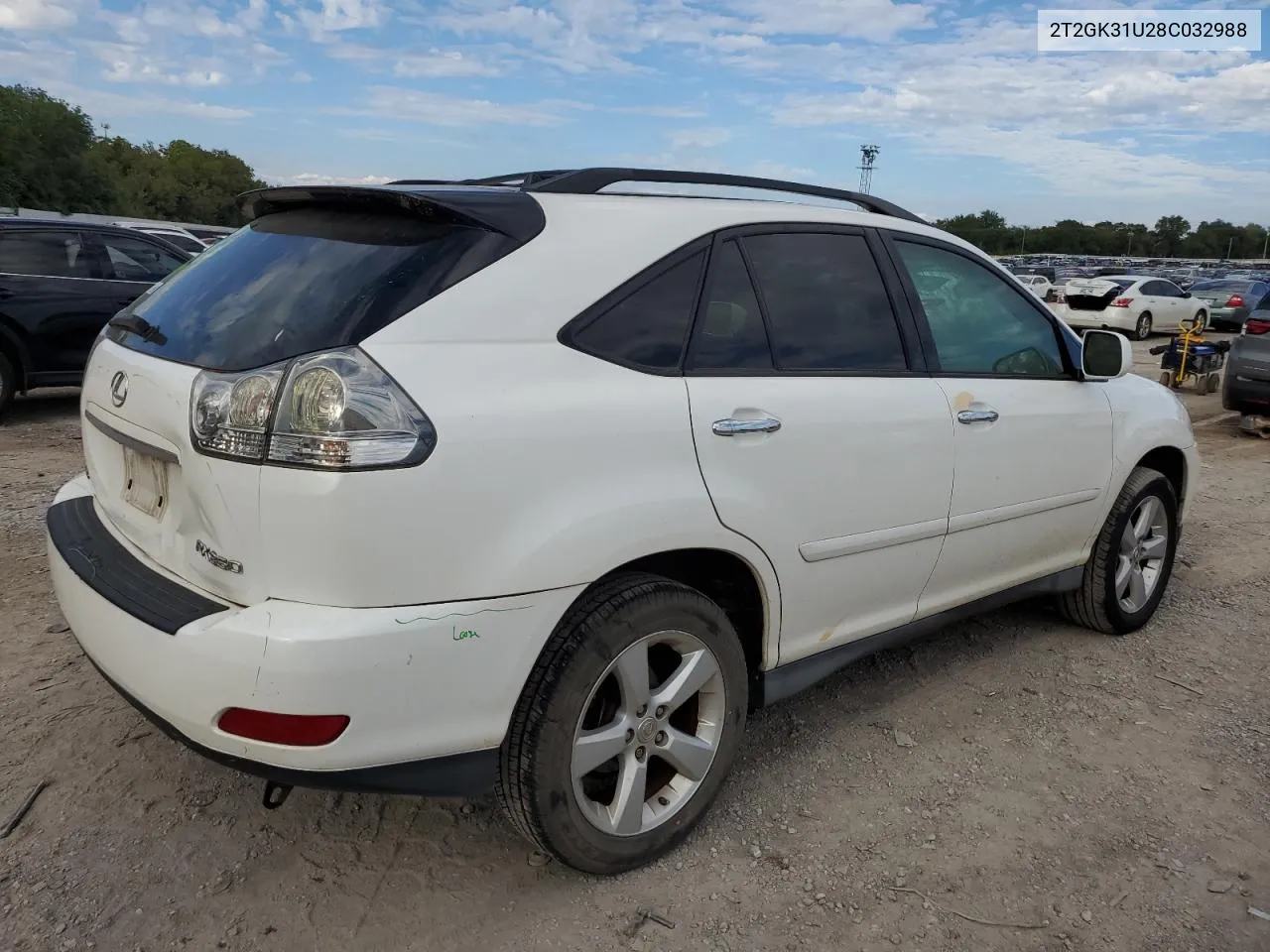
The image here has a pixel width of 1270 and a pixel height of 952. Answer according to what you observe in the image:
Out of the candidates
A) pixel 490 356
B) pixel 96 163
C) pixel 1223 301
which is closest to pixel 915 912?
pixel 490 356

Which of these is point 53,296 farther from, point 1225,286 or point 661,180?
point 1225,286

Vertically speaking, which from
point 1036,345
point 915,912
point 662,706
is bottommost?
point 915,912

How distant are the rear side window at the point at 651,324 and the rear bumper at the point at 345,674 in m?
0.61

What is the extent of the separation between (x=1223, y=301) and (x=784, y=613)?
1050 inches

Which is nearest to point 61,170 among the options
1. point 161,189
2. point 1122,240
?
point 161,189

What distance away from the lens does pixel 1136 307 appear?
70.6 ft

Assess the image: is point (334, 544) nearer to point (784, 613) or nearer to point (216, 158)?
point (784, 613)

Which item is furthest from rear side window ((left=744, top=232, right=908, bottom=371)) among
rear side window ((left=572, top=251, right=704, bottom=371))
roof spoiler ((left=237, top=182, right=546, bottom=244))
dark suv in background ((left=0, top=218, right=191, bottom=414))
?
dark suv in background ((left=0, top=218, right=191, bottom=414))

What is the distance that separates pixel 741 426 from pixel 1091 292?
22.4 meters

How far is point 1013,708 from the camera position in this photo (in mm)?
3475

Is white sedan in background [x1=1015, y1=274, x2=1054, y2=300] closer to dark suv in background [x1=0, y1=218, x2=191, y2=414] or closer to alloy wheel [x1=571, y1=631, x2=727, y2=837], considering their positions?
dark suv in background [x1=0, y1=218, x2=191, y2=414]

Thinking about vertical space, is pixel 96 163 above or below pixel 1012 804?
above

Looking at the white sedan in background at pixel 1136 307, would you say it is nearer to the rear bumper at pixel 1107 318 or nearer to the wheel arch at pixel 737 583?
the rear bumper at pixel 1107 318

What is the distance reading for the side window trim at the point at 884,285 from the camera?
2.55m
